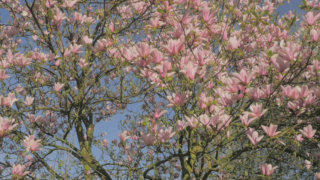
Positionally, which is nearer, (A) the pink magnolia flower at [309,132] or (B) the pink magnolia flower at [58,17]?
(A) the pink magnolia flower at [309,132]

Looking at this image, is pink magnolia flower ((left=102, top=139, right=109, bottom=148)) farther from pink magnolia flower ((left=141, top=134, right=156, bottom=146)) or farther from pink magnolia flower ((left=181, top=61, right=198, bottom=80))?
pink magnolia flower ((left=181, top=61, right=198, bottom=80))

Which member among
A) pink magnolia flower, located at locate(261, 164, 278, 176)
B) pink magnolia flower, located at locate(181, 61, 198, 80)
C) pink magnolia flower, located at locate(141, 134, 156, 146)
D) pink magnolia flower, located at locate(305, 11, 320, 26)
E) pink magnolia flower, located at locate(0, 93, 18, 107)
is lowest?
pink magnolia flower, located at locate(261, 164, 278, 176)

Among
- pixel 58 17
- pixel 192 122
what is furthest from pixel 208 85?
pixel 58 17

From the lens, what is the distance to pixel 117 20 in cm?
600

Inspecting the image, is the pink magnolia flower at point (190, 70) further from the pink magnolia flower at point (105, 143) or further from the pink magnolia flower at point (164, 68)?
the pink magnolia flower at point (105, 143)

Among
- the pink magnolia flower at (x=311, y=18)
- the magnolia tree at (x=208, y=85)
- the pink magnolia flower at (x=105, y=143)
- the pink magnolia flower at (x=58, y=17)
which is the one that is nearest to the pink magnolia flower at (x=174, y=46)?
the magnolia tree at (x=208, y=85)

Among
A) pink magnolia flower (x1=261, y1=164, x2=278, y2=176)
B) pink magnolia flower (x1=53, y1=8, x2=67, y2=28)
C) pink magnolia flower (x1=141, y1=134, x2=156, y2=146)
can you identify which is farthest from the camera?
pink magnolia flower (x1=53, y1=8, x2=67, y2=28)

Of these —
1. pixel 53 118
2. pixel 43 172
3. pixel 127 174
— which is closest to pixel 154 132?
pixel 127 174

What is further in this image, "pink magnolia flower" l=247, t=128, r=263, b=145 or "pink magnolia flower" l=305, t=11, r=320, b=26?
"pink magnolia flower" l=305, t=11, r=320, b=26

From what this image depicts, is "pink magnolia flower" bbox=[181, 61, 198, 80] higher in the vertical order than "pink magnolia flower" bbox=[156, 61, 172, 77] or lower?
lower

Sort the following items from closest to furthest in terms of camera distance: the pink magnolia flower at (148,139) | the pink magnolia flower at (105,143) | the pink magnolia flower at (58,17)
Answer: the pink magnolia flower at (148,139) < the pink magnolia flower at (58,17) < the pink magnolia flower at (105,143)

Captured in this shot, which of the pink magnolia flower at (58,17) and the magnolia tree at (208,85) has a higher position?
the pink magnolia flower at (58,17)

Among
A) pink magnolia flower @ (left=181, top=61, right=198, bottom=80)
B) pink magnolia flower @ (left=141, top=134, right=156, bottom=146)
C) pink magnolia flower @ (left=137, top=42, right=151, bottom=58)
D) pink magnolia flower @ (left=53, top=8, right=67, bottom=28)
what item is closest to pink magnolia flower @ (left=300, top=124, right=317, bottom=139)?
pink magnolia flower @ (left=181, top=61, right=198, bottom=80)

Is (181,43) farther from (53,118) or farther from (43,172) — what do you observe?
(53,118)
